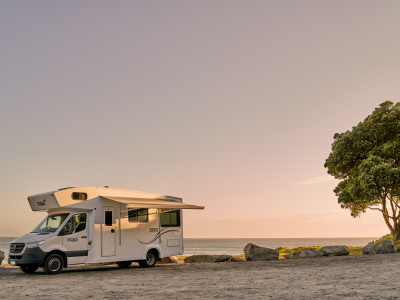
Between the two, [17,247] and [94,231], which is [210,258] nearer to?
[94,231]

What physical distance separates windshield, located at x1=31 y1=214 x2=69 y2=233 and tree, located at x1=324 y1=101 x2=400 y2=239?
17847 millimetres

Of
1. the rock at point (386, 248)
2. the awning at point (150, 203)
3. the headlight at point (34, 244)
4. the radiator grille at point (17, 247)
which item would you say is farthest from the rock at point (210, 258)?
the radiator grille at point (17, 247)

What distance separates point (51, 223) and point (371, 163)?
1912 centimetres

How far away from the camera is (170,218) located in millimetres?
18625

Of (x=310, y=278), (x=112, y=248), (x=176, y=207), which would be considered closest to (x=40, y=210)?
(x=112, y=248)

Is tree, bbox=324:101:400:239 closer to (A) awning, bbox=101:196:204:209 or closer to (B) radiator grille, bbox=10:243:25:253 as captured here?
(A) awning, bbox=101:196:204:209

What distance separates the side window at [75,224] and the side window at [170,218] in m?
3.86

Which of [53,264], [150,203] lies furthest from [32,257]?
[150,203]

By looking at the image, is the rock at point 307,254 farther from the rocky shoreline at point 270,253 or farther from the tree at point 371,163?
the tree at point 371,163

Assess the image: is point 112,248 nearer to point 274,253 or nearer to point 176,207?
point 176,207

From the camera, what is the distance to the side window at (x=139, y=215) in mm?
16995

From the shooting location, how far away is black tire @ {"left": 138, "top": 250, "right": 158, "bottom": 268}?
1747 centimetres

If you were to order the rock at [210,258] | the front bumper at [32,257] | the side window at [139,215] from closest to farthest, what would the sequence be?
the front bumper at [32,257]
the side window at [139,215]
the rock at [210,258]

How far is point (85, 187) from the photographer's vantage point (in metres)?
15.9
